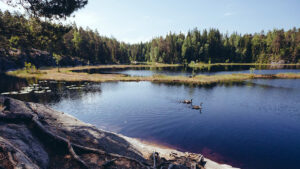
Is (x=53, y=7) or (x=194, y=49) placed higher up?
(x=194, y=49)

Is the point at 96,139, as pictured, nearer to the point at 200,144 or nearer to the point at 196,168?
the point at 196,168

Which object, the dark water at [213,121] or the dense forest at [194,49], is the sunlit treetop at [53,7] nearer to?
the dark water at [213,121]

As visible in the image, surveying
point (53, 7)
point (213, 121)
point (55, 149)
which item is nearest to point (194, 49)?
point (213, 121)

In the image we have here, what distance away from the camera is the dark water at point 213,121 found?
19319mm

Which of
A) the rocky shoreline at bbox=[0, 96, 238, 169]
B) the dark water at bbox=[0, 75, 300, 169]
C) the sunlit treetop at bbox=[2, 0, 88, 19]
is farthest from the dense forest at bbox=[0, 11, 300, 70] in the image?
the rocky shoreline at bbox=[0, 96, 238, 169]

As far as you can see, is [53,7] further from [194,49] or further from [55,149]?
[194,49]

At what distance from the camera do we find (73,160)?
32.8 ft

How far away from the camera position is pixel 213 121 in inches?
1100

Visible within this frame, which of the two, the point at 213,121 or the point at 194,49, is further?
the point at 194,49

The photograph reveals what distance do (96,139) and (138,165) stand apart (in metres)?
4.54

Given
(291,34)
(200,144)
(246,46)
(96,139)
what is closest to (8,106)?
(96,139)

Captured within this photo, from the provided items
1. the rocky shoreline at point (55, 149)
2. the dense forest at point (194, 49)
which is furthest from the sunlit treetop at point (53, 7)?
the dense forest at point (194, 49)

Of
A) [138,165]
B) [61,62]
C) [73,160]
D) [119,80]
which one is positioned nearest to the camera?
[73,160]

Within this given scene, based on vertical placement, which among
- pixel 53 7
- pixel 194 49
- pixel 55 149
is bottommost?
pixel 55 149
